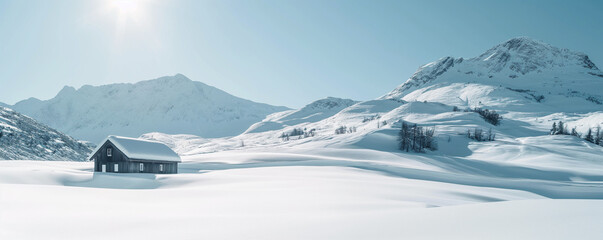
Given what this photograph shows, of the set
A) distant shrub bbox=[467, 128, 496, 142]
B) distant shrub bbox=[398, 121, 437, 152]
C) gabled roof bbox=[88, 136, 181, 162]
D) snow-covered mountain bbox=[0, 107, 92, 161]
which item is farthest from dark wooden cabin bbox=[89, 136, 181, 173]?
distant shrub bbox=[467, 128, 496, 142]

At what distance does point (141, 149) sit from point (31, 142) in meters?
34.1

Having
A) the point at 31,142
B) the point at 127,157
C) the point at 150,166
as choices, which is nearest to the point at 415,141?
the point at 150,166

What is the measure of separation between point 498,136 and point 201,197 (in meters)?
124

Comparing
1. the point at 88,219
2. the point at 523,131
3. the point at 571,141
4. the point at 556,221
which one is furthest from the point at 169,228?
the point at 523,131

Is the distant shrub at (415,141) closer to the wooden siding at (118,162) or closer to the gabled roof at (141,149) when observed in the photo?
the gabled roof at (141,149)

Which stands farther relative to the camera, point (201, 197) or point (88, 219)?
point (201, 197)

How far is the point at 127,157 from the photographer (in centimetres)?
3822

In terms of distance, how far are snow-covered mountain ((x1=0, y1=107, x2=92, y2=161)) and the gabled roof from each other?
23.1 meters

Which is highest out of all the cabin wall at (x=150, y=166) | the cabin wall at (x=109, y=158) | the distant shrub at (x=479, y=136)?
the distant shrub at (x=479, y=136)

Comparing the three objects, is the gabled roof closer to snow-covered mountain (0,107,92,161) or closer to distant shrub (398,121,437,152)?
snow-covered mountain (0,107,92,161)

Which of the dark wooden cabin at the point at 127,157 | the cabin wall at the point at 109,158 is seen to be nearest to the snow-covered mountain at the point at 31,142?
the cabin wall at the point at 109,158

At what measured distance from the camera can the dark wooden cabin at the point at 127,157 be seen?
3869cm

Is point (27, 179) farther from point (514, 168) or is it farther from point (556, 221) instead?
point (514, 168)

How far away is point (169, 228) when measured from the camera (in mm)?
10148
